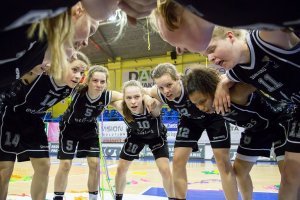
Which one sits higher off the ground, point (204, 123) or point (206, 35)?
point (206, 35)

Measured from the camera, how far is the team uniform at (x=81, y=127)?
3.10 meters

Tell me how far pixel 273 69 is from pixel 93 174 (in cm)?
210

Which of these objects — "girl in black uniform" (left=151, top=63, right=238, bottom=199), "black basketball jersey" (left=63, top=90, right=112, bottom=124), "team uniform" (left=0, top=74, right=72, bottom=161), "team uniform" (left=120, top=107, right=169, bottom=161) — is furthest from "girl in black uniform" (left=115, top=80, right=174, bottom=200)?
"team uniform" (left=0, top=74, right=72, bottom=161)

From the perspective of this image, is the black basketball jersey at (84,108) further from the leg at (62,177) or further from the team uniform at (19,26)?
the team uniform at (19,26)

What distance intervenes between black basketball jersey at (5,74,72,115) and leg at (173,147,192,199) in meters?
1.11

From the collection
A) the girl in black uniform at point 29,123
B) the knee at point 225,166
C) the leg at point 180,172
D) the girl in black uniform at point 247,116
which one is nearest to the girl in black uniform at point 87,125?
the girl in black uniform at point 29,123

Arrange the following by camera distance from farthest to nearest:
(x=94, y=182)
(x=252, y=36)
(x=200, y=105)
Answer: (x=94, y=182), (x=200, y=105), (x=252, y=36)

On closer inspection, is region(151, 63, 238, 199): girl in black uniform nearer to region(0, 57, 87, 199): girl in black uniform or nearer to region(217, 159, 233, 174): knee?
region(217, 159, 233, 174): knee

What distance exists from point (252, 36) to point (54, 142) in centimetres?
810

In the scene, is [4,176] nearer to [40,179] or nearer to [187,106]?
[40,179]

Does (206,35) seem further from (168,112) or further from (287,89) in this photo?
(168,112)

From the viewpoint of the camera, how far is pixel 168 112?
10.4 meters

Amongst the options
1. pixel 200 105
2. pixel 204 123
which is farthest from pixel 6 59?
pixel 204 123

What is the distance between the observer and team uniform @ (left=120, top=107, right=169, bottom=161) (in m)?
2.99
